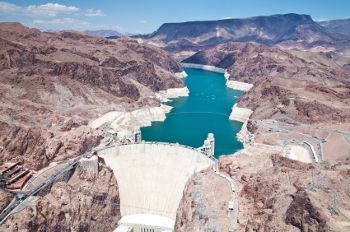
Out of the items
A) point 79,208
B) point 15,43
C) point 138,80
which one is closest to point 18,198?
point 79,208

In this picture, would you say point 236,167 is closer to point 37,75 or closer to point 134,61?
point 37,75

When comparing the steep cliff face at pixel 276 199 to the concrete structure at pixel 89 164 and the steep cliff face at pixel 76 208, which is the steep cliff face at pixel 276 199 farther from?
the concrete structure at pixel 89 164

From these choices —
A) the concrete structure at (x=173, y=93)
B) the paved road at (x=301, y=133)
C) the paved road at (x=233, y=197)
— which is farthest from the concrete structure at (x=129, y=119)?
the paved road at (x=233, y=197)

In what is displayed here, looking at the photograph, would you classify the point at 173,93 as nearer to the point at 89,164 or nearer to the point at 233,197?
the point at 89,164

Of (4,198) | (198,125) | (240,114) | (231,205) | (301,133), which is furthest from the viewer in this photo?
(240,114)

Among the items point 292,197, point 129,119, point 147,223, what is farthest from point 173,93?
point 292,197

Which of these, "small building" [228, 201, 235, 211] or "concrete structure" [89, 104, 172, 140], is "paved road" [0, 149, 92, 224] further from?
"concrete structure" [89, 104, 172, 140]
